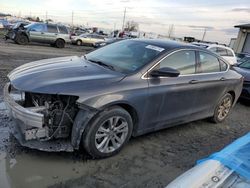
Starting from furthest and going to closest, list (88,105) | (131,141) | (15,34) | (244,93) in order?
(15,34)
(244,93)
(131,141)
(88,105)

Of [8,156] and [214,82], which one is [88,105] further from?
[214,82]

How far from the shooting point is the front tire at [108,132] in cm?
356

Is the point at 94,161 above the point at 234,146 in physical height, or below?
below

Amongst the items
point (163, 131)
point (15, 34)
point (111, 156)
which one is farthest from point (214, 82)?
point (15, 34)

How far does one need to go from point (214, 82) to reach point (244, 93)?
3215 mm

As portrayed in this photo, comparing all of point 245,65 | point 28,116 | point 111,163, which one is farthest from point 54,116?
point 245,65

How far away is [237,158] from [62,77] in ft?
7.76

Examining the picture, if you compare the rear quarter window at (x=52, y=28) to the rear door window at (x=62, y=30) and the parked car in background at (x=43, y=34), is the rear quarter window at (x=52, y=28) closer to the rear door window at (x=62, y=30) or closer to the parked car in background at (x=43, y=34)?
the parked car in background at (x=43, y=34)

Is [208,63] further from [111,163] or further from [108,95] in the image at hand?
[111,163]

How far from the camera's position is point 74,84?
349cm

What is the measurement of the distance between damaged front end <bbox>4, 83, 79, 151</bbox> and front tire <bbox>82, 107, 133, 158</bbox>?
10.6 inches

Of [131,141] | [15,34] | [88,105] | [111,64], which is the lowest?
[15,34]

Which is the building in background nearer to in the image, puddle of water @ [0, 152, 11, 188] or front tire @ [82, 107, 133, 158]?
front tire @ [82, 107, 133, 158]

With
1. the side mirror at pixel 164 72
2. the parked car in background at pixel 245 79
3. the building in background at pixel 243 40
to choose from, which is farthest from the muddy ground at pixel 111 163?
the building in background at pixel 243 40
